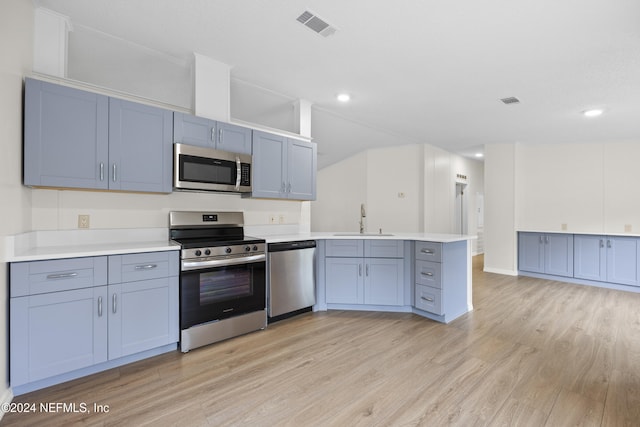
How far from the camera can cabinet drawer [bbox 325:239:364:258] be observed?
138 inches

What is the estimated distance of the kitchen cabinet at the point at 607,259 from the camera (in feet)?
15.2

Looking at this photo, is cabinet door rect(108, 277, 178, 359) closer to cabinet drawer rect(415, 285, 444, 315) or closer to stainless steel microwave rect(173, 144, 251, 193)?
stainless steel microwave rect(173, 144, 251, 193)

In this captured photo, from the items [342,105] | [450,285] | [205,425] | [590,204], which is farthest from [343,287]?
[590,204]

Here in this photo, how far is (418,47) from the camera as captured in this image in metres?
2.61

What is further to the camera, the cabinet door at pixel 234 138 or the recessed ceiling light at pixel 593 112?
the recessed ceiling light at pixel 593 112

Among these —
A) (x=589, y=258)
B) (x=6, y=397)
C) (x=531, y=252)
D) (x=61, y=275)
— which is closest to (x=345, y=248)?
(x=61, y=275)

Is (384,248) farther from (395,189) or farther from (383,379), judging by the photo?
(395,189)

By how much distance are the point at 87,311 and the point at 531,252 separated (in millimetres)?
6486

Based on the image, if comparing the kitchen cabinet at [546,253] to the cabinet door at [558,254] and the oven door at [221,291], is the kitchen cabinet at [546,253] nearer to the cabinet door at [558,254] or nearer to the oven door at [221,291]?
the cabinet door at [558,254]

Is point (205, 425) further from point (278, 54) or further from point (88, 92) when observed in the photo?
point (278, 54)

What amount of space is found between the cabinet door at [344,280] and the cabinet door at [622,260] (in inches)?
169

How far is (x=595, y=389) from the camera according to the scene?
2035 millimetres

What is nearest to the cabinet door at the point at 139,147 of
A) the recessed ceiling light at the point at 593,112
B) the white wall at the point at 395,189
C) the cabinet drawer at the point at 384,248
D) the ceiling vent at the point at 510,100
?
the cabinet drawer at the point at 384,248

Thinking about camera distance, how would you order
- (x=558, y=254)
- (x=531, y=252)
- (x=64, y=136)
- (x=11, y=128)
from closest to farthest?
(x=11, y=128)
(x=64, y=136)
(x=558, y=254)
(x=531, y=252)
